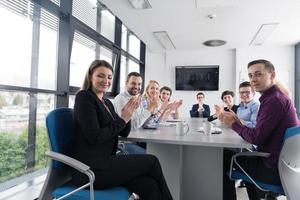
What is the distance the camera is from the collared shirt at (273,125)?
4.76ft

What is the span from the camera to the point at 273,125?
144 cm

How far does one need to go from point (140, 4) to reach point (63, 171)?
2.81m

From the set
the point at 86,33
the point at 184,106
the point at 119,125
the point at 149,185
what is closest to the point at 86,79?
the point at 119,125

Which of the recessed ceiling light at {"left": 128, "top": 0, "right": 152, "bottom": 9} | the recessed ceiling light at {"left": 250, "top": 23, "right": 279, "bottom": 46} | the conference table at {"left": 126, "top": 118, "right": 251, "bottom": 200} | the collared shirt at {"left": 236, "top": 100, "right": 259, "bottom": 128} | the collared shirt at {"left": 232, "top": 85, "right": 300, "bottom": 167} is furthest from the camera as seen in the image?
the recessed ceiling light at {"left": 250, "top": 23, "right": 279, "bottom": 46}

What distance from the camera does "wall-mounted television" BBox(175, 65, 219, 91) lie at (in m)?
6.29

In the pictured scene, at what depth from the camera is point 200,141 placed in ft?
4.87

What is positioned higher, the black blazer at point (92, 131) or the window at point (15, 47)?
the window at point (15, 47)

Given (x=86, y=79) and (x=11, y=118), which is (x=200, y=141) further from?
(x=11, y=118)

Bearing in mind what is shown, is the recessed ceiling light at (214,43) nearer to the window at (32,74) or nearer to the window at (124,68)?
the window at (124,68)

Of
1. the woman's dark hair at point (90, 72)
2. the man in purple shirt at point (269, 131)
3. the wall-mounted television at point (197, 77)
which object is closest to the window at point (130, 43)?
the wall-mounted television at point (197, 77)

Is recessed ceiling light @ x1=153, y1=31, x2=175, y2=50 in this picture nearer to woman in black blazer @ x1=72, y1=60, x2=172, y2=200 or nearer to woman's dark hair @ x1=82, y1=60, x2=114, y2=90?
woman's dark hair @ x1=82, y1=60, x2=114, y2=90

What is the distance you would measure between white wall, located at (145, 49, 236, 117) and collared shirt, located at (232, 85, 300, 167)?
4909 millimetres

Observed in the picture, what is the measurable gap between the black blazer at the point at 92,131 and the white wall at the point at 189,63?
5193 millimetres

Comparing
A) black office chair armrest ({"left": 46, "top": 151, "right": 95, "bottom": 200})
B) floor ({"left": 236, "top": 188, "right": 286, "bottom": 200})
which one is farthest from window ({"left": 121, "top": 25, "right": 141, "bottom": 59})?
black office chair armrest ({"left": 46, "top": 151, "right": 95, "bottom": 200})
